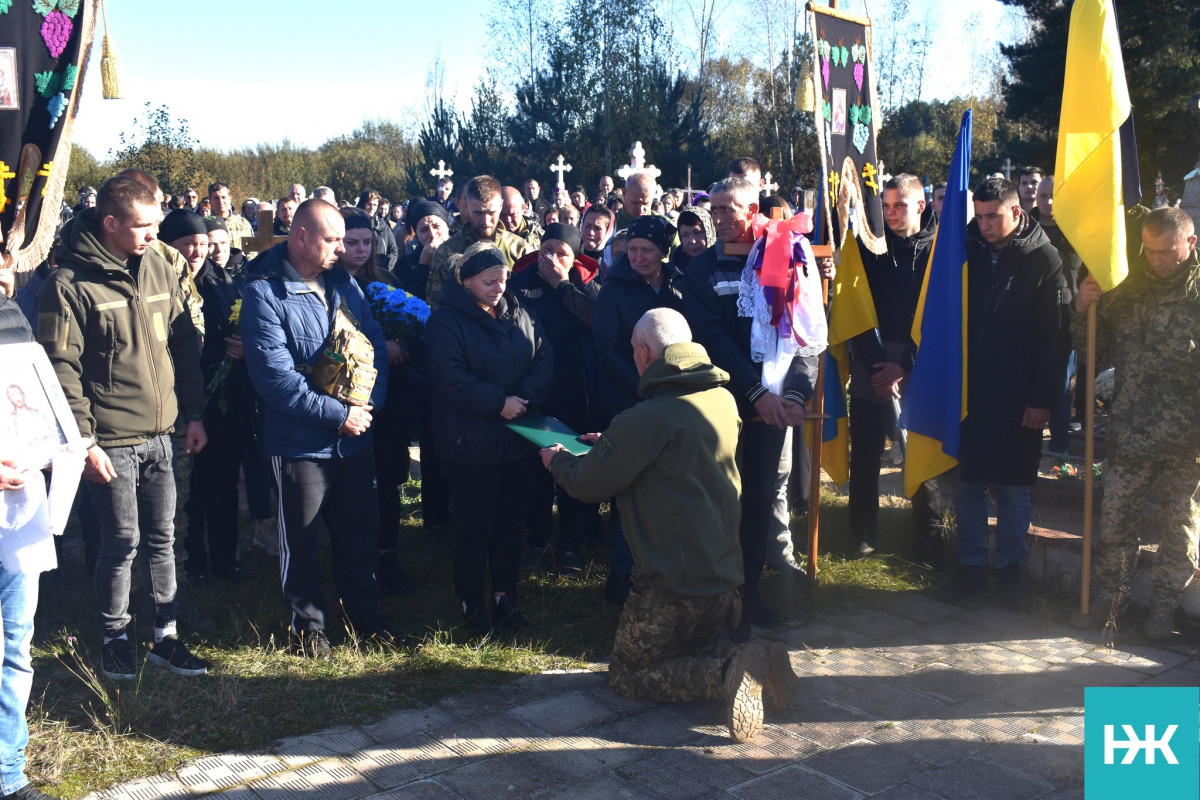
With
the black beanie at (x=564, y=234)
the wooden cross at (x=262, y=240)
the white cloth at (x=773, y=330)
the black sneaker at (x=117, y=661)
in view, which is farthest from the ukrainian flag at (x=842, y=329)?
the wooden cross at (x=262, y=240)

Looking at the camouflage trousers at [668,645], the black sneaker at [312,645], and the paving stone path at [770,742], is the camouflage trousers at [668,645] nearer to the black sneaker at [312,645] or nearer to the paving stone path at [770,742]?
the paving stone path at [770,742]

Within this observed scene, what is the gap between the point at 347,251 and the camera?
578 centimetres

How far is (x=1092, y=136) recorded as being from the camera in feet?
16.8

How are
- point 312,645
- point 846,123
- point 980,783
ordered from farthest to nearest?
point 846,123
point 312,645
point 980,783

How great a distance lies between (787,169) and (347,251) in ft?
95.4

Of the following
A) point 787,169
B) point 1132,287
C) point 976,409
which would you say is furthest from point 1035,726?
point 787,169

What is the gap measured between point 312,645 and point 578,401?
2107 mm

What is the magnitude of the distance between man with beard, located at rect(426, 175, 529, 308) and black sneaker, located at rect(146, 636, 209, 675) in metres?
2.34

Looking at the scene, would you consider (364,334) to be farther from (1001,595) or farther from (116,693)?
(1001,595)

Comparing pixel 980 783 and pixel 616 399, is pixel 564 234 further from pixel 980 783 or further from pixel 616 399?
pixel 980 783

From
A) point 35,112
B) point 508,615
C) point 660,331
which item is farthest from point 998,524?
point 35,112

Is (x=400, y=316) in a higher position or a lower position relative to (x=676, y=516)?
higher

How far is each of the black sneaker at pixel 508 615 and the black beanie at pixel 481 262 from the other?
167 centimetres

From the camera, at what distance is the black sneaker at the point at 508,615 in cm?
506
